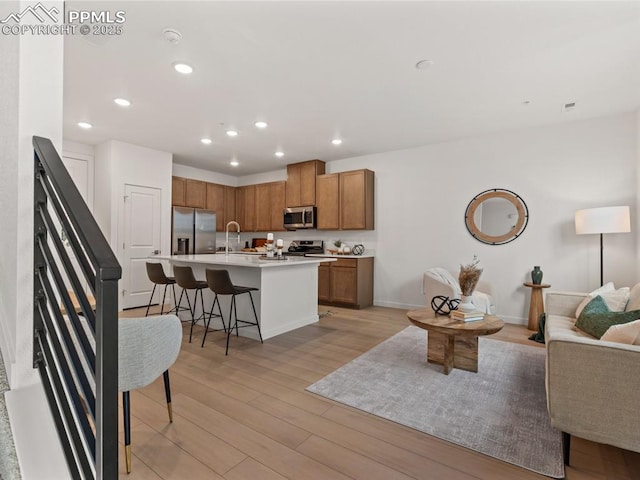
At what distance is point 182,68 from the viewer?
2.89 meters

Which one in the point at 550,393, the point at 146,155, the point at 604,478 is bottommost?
the point at 604,478

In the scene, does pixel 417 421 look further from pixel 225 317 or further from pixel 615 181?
pixel 615 181

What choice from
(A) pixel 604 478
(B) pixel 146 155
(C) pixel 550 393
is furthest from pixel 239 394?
(B) pixel 146 155

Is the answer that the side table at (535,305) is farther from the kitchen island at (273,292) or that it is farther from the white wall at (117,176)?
the white wall at (117,176)

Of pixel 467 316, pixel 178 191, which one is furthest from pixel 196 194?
pixel 467 316

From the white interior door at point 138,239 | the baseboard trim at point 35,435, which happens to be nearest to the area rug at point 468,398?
the baseboard trim at point 35,435

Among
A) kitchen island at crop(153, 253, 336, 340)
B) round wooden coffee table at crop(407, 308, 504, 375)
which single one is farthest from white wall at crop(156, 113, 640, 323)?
round wooden coffee table at crop(407, 308, 504, 375)

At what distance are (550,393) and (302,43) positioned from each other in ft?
9.33

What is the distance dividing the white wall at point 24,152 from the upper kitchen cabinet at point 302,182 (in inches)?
201

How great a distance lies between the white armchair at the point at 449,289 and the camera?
159 inches

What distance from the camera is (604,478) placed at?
1667 millimetres

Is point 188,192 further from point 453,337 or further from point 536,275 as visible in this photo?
point 536,275

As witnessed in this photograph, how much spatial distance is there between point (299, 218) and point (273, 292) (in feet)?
A: 8.72

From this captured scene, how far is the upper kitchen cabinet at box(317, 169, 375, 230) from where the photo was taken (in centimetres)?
567
